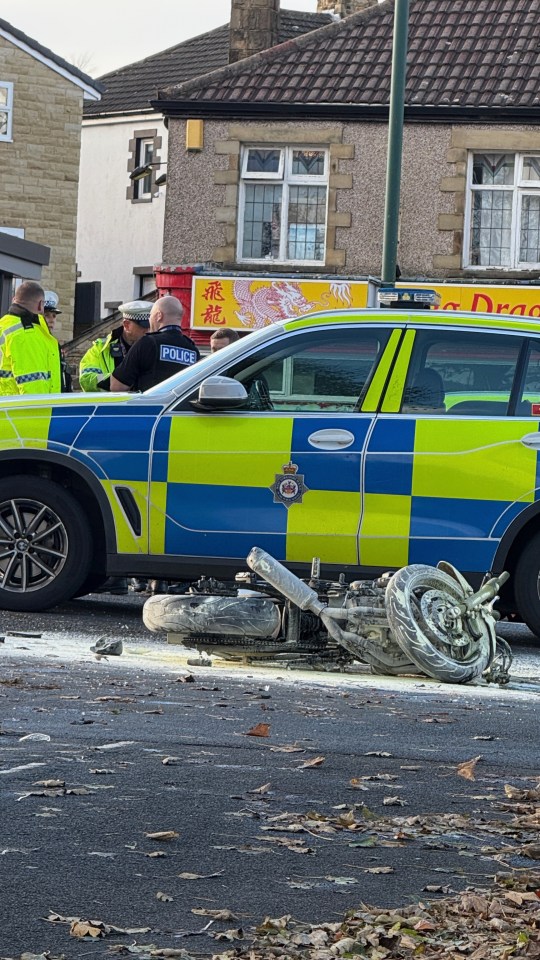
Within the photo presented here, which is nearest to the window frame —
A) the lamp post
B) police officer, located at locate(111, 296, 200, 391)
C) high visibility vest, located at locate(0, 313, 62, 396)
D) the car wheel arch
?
the car wheel arch

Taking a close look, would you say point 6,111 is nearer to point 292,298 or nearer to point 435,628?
point 292,298

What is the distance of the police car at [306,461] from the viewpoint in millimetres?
9305

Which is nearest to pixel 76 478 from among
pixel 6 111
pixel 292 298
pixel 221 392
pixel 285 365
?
pixel 221 392

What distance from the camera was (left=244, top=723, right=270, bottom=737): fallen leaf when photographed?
21.0 feet

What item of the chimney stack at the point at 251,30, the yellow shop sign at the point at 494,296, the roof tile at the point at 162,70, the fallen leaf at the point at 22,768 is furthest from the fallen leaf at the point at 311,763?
the roof tile at the point at 162,70

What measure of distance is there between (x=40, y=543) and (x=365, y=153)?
2011 centimetres

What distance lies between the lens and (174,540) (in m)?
9.55

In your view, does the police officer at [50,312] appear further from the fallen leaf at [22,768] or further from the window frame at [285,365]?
the fallen leaf at [22,768]

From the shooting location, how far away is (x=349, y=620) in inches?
315

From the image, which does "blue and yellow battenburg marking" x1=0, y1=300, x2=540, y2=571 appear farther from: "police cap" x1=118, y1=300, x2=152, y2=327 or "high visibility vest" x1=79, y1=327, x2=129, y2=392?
"high visibility vest" x1=79, y1=327, x2=129, y2=392

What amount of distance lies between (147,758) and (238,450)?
12.3 feet

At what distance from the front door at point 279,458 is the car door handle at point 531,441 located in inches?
31.5

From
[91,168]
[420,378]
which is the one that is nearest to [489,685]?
[420,378]

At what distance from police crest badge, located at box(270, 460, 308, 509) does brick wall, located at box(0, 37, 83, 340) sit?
28.5 m
